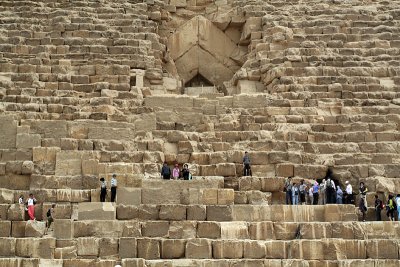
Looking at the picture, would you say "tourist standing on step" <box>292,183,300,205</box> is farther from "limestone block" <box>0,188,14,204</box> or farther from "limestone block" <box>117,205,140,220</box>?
"limestone block" <box>0,188,14,204</box>

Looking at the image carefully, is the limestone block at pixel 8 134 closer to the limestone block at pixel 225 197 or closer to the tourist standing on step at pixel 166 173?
the tourist standing on step at pixel 166 173

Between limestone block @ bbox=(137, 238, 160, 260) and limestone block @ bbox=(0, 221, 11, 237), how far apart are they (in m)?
2.73

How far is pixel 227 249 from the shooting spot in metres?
14.4

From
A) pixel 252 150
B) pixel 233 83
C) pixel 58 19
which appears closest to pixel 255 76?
pixel 233 83

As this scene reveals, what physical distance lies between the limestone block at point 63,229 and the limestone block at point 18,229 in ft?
2.55

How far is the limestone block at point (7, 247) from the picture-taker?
14.4m

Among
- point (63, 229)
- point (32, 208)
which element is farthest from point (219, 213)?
point (32, 208)

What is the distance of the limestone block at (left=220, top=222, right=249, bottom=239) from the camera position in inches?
584

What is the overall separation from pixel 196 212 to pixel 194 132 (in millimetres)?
3902

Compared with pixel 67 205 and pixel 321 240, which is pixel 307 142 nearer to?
pixel 321 240

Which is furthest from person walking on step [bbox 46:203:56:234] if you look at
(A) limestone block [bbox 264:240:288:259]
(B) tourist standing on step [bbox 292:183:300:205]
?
(B) tourist standing on step [bbox 292:183:300:205]

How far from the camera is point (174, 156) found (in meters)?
17.9

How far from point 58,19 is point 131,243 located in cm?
1046

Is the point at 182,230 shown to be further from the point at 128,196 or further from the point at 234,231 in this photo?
the point at 128,196
